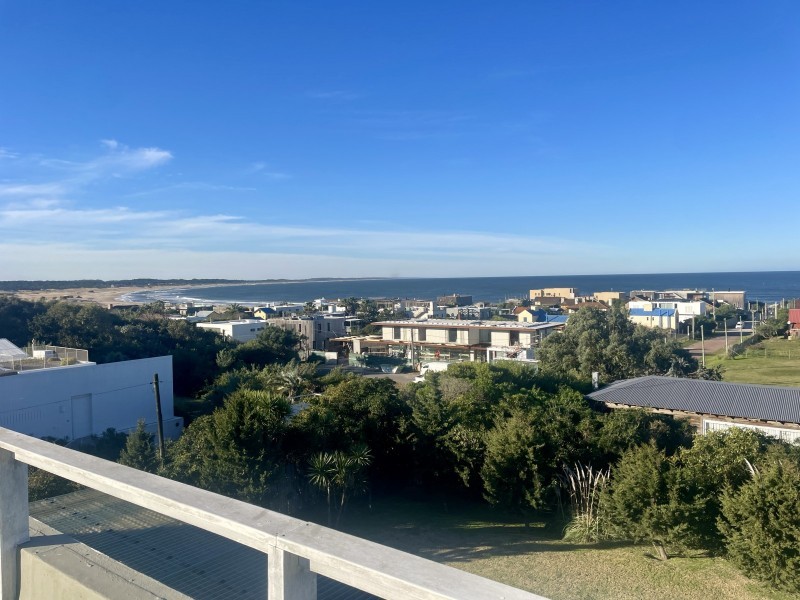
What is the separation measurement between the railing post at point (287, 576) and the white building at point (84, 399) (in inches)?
750

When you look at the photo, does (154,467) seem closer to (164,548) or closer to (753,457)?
(164,548)

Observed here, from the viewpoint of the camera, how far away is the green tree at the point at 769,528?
9.40 m

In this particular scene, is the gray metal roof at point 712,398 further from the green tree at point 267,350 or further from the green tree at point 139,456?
the green tree at point 267,350

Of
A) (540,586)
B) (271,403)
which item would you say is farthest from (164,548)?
(271,403)

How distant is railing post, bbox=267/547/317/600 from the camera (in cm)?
156

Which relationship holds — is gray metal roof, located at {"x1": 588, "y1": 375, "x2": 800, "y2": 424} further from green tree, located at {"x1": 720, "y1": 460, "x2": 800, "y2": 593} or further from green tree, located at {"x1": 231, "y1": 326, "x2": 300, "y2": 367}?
green tree, located at {"x1": 231, "y1": 326, "x2": 300, "y2": 367}

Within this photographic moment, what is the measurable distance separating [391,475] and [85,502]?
11.4 metres

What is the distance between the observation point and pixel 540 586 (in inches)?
396

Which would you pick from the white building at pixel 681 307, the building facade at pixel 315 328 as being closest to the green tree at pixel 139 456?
the building facade at pixel 315 328

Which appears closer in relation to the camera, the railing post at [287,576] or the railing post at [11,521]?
the railing post at [287,576]

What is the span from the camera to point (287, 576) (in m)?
1.56

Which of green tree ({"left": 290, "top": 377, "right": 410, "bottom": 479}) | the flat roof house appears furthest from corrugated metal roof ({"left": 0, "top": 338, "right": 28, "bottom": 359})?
the flat roof house

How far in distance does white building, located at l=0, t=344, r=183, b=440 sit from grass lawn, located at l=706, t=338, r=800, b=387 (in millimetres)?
29843

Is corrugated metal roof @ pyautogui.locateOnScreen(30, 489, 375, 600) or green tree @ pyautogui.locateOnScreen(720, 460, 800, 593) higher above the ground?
corrugated metal roof @ pyautogui.locateOnScreen(30, 489, 375, 600)
